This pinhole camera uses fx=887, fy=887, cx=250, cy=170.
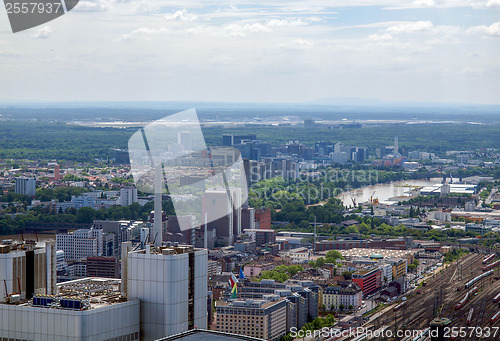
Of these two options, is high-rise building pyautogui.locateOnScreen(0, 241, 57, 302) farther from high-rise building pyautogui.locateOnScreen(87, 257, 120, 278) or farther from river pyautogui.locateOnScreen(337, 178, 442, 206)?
river pyautogui.locateOnScreen(337, 178, 442, 206)

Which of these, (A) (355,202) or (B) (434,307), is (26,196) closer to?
(A) (355,202)

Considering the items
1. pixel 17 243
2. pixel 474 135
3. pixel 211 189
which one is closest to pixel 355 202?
pixel 211 189

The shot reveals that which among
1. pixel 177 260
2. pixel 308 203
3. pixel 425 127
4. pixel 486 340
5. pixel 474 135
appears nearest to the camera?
pixel 177 260

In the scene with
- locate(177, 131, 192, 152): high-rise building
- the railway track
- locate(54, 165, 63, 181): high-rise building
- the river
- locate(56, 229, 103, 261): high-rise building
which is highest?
locate(177, 131, 192, 152): high-rise building

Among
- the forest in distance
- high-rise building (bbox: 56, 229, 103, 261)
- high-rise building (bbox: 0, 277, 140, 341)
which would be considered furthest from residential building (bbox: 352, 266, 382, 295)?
the forest in distance

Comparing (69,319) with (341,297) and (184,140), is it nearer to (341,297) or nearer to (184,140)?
(341,297)

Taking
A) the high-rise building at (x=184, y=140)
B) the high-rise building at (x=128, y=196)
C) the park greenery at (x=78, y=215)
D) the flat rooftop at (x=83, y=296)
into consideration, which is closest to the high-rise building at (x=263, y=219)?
the park greenery at (x=78, y=215)

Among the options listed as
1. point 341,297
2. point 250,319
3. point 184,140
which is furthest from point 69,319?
point 184,140
